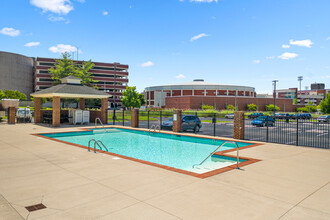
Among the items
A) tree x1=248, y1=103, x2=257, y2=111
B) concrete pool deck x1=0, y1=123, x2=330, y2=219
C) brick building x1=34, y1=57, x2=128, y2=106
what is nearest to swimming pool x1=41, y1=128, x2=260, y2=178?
concrete pool deck x1=0, y1=123, x2=330, y2=219

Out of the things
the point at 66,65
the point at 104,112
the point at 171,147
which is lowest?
the point at 171,147

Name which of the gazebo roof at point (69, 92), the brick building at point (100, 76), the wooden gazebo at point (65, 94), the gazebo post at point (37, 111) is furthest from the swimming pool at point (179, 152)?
the brick building at point (100, 76)

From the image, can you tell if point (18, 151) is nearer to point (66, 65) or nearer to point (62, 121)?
point (62, 121)

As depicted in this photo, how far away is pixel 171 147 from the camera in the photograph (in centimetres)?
1512

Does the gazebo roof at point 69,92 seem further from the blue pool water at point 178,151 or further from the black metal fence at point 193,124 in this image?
the blue pool water at point 178,151

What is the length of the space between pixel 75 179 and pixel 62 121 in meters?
22.6

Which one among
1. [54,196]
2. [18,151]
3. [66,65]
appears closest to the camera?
[54,196]

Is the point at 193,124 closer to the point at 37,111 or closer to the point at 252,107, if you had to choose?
the point at 37,111

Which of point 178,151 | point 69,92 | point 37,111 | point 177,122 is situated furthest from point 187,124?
point 37,111

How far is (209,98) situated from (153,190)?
7626 centimetres

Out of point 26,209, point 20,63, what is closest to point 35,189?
point 26,209

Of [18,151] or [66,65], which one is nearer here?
[18,151]

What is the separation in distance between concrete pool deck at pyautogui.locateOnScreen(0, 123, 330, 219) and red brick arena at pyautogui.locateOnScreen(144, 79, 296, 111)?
229 ft

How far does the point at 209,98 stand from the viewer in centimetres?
8081
